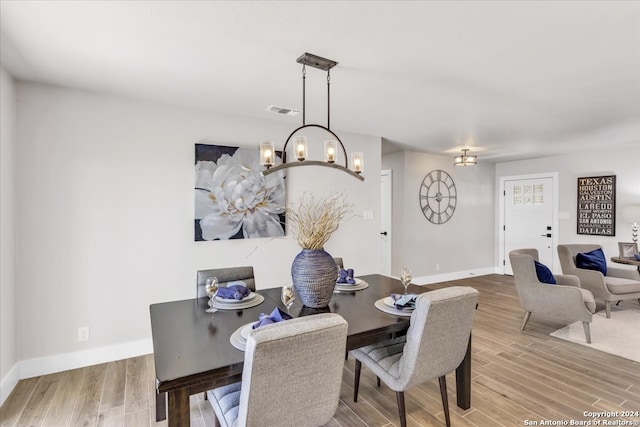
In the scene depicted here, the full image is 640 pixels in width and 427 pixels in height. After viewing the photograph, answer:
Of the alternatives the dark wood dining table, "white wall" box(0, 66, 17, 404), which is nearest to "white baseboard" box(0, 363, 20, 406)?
"white wall" box(0, 66, 17, 404)

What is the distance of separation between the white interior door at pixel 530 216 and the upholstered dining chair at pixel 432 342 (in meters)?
5.30

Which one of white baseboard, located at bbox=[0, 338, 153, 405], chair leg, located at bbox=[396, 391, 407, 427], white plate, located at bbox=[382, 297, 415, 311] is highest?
white plate, located at bbox=[382, 297, 415, 311]

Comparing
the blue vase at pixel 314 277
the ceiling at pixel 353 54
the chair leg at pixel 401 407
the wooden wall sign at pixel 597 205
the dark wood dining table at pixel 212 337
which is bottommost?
the chair leg at pixel 401 407

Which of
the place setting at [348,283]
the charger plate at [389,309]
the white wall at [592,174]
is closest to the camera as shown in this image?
the charger plate at [389,309]

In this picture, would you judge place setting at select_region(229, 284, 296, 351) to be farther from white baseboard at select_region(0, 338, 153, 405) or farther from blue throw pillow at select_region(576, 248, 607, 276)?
blue throw pillow at select_region(576, 248, 607, 276)

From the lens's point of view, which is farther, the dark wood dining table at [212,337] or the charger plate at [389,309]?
the charger plate at [389,309]

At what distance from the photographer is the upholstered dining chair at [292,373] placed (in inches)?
47.6

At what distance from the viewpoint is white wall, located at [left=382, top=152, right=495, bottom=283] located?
5680 mm

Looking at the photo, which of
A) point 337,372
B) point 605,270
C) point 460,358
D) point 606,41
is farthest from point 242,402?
point 605,270

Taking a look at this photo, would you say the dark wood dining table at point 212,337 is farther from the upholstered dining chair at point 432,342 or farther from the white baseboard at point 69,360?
the white baseboard at point 69,360

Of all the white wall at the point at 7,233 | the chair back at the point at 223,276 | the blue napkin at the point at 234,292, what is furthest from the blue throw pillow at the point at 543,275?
the white wall at the point at 7,233

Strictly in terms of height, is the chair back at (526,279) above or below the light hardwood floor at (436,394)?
above

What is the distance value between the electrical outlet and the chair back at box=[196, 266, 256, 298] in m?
1.37

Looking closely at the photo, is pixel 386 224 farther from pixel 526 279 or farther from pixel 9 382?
pixel 9 382
